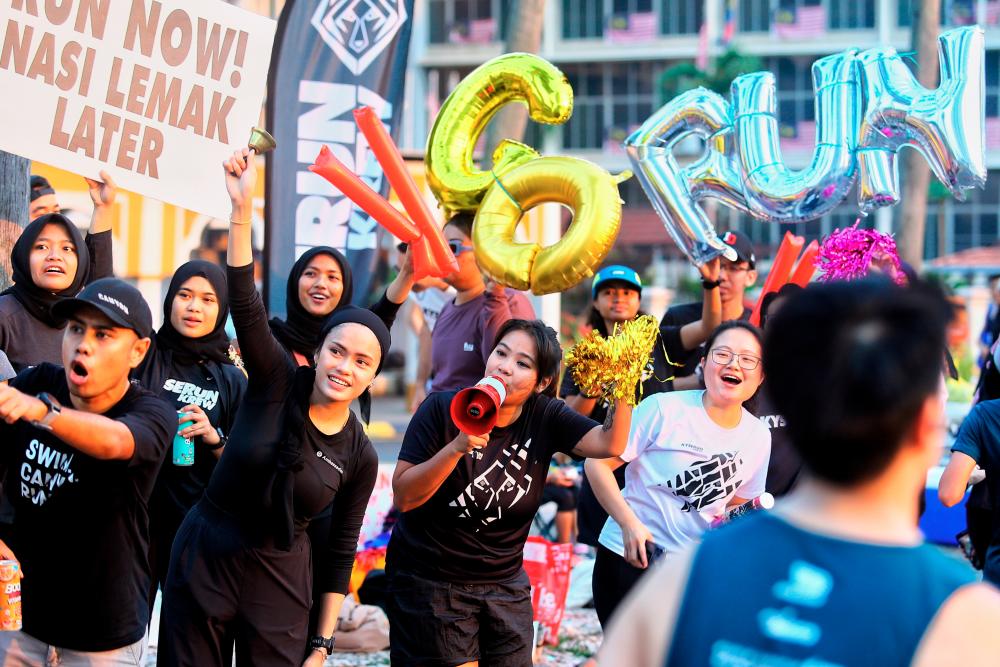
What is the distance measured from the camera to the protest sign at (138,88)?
4660 millimetres

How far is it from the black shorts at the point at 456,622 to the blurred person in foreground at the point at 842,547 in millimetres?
2472

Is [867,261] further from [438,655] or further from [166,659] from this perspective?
[166,659]

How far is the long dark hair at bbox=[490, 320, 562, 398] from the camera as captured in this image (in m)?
4.11

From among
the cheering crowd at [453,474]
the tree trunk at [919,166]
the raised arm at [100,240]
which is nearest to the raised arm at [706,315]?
the cheering crowd at [453,474]

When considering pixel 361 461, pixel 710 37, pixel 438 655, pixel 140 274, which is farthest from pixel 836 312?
pixel 710 37

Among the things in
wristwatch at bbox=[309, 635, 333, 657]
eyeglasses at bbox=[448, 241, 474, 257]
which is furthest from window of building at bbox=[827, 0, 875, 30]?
wristwatch at bbox=[309, 635, 333, 657]

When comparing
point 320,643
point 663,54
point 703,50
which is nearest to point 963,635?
point 320,643

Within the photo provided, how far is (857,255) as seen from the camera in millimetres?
5480

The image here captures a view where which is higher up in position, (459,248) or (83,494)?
(459,248)

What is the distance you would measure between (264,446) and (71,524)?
619mm

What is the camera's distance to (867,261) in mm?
5461

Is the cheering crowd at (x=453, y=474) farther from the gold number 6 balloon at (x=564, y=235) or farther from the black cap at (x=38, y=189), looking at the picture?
the black cap at (x=38, y=189)

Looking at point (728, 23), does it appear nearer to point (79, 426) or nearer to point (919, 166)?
point (919, 166)

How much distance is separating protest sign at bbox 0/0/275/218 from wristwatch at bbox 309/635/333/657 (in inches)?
71.6
